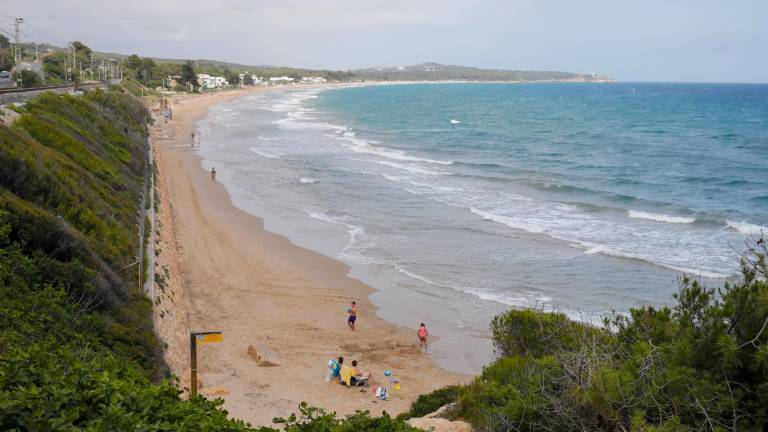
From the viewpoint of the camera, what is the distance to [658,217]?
93.5ft

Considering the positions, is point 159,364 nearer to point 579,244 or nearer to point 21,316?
point 21,316

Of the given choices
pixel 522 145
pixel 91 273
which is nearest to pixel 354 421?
pixel 91 273

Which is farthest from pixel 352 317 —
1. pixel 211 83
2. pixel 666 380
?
pixel 211 83

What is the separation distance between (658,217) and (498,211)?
6.73 metres

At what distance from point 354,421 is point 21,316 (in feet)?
17.4

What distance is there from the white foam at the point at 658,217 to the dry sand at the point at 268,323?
562 inches

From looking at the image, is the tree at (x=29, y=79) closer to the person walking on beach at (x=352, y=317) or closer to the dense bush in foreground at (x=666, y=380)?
the person walking on beach at (x=352, y=317)

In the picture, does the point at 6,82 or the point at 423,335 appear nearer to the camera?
the point at 423,335

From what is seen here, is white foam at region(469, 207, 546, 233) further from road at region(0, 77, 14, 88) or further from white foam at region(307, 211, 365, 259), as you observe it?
road at region(0, 77, 14, 88)

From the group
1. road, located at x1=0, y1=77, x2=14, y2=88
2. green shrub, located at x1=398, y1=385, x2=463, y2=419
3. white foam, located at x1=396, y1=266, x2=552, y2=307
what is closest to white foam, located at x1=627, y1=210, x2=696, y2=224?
white foam, located at x1=396, y1=266, x2=552, y2=307

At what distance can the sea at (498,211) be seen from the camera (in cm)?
1869

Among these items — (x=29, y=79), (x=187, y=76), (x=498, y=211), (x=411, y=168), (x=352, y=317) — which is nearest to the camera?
(x=352, y=317)

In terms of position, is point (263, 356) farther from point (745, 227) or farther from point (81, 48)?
point (81, 48)

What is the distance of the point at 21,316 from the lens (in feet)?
29.7
